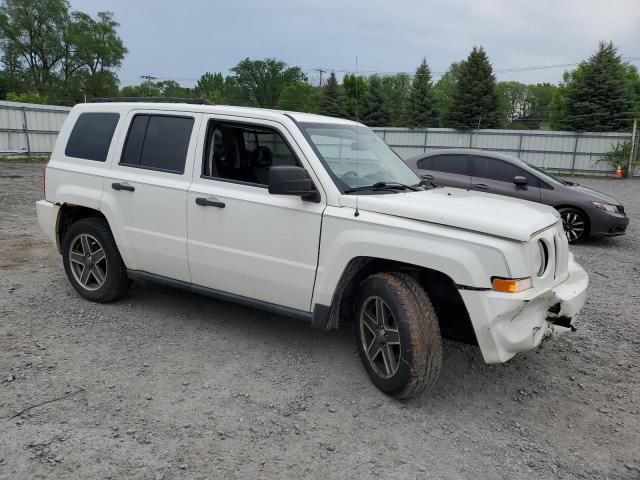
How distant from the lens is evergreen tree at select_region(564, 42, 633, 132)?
29781 mm

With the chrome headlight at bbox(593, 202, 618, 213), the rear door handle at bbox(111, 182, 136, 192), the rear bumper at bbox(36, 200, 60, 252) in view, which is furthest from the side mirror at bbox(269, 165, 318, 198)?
the chrome headlight at bbox(593, 202, 618, 213)

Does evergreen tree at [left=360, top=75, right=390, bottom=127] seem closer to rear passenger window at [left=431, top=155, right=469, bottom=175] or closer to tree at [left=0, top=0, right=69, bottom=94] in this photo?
rear passenger window at [left=431, top=155, right=469, bottom=175]

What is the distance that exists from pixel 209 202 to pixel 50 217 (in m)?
2.17

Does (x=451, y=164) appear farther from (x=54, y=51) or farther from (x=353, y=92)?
(x=54, y=51)

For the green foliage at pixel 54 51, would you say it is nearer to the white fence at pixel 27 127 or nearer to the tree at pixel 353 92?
the white fence at pixel 27 127

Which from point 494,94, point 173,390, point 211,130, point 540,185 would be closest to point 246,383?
point 173,390

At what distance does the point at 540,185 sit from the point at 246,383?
719 cm

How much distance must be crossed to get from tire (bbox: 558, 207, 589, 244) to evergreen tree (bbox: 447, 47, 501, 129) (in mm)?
26103

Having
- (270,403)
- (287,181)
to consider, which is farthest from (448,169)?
(270,403)

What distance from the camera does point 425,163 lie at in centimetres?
1015

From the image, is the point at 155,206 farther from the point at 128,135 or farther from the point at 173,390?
the point at 173,390

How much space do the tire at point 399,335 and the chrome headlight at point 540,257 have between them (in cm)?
71

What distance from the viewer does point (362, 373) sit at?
13.1ft

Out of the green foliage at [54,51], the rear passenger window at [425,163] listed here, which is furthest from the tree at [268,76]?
the rear passenger window at [425,163]
